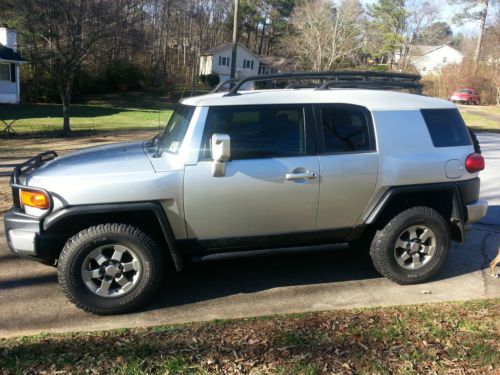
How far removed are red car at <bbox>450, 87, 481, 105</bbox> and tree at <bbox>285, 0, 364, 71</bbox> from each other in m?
9.80

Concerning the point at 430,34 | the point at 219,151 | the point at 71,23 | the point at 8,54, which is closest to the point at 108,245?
the point at 219,151

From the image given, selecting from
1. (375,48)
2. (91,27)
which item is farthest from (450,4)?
(91,27)

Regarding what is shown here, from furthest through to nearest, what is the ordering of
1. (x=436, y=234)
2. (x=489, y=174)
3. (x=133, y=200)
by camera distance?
(x=489, y=174), (x=436, y=234), (x=133, y=200)

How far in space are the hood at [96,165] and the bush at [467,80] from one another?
42787 millimetres

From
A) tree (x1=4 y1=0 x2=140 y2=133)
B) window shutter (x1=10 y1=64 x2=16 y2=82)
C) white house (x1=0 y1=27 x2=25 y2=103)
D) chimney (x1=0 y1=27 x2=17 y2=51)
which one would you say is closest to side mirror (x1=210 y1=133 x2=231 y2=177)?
tree (x1=4 y1=0 x2=140 y2=133)

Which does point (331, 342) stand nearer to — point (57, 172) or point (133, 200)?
point (133, 200)

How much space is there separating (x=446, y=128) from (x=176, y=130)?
2.54 m

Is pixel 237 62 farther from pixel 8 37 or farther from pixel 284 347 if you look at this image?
pixel 284 347

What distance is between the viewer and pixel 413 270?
4.64 m

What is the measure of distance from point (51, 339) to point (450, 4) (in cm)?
5771

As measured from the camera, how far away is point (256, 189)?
4.11 m

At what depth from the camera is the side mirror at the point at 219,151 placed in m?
3.79

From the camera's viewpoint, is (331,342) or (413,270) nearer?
(331,342)

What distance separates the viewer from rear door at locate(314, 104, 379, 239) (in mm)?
4305
